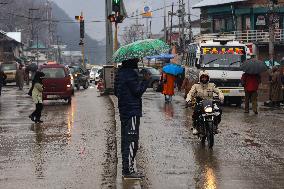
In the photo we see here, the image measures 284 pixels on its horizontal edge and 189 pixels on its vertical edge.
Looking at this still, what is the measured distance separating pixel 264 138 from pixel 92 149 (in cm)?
425

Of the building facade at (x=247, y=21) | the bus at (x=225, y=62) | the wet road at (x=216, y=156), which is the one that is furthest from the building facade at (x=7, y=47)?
the wet road at (x=216, y=156)

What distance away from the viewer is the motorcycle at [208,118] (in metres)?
14.4

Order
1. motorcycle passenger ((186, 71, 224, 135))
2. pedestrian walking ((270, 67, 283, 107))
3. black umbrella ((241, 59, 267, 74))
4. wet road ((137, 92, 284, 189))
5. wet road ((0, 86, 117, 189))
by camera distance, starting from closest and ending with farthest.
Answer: wet road ((137, 92, 284, 189))
wet road ((0, 86, 117, 189))
motorcycle passenger ((186, 71, 224, 135))
black umbrella ((241, 59, 267, 74))
pedestrian walking ((270, 67, 283, 107))

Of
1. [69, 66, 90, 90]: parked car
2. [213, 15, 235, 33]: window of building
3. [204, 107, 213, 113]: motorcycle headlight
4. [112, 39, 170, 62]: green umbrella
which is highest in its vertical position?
[213, 15, 235, 33]: window of building

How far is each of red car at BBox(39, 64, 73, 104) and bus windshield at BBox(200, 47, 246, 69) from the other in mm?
6032

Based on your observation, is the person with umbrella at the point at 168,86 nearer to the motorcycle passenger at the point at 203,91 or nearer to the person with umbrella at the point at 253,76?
the person with umbrella at the point at 253,76

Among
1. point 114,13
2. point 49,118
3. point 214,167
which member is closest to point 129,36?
point 114,13

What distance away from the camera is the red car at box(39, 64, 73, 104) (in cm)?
2988

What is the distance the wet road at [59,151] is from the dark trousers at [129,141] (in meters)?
0.35

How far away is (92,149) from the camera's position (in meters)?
14.4

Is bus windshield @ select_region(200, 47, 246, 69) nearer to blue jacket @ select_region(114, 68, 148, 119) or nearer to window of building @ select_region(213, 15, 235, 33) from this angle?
blue jacket @ select_region(114, 68, 148, 119)

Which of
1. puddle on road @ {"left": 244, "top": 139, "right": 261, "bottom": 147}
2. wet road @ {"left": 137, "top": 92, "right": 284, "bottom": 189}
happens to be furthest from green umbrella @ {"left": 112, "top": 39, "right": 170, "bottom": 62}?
puddle on road @ {"left": 244, "top": 139, "right": 261, "bottom": 147}

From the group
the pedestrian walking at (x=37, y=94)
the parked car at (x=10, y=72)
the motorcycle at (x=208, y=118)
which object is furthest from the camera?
the parked car at (x=10, y=72)

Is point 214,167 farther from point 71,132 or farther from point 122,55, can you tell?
point 71,132
